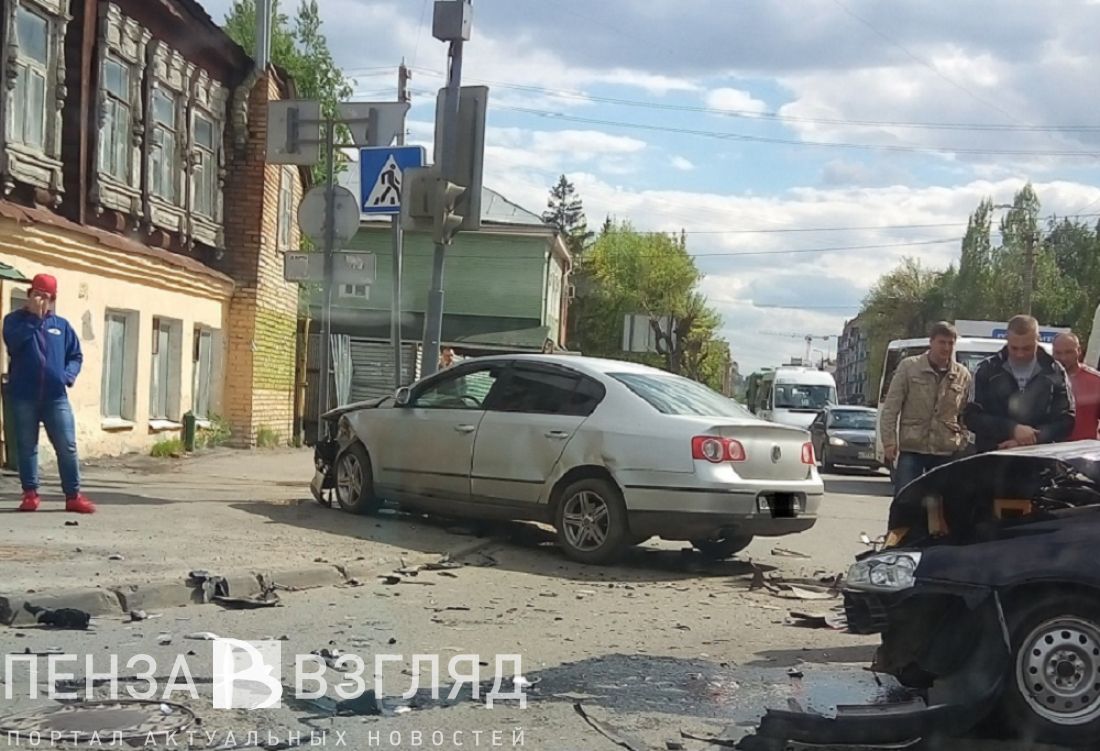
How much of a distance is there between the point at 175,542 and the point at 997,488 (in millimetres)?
5660

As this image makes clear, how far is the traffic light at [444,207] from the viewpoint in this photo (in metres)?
11.6

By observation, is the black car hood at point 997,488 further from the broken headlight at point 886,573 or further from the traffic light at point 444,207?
the traffic light at point 444,207

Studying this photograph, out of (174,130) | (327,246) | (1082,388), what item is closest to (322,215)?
(327,246)

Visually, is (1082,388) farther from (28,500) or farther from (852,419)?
(852,419)

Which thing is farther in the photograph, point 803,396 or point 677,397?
point 803,396

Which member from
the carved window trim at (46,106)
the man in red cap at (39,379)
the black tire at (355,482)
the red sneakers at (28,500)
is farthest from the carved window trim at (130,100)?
the red sneakers at (28,500)

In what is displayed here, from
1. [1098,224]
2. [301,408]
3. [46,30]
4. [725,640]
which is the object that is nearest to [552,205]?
[1098,224]

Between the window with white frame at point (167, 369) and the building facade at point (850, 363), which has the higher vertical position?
the building facade at point (850, 363)

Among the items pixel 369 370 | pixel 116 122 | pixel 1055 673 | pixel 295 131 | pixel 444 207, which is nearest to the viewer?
pixel 1055 673

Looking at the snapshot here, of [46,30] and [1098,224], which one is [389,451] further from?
[1098,224]

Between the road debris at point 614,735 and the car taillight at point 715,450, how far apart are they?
4.05 metres

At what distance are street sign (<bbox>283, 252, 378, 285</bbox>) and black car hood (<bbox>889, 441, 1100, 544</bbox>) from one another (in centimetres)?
818

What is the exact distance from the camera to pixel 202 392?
63.9ft

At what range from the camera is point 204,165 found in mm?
19578
